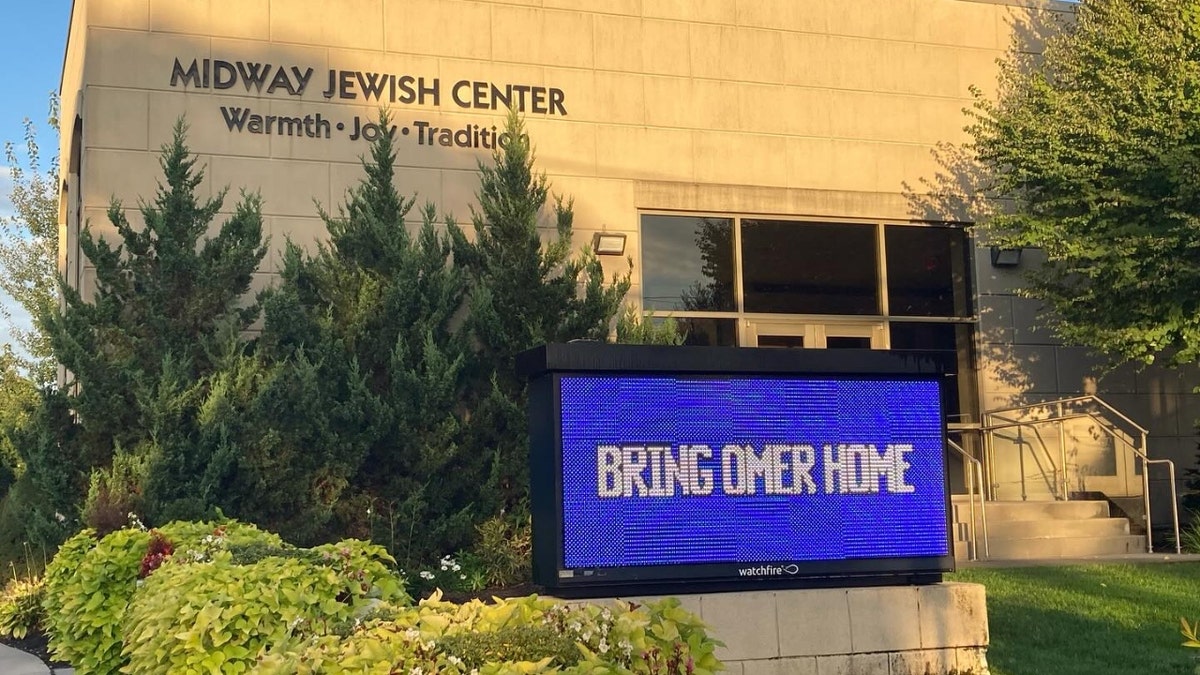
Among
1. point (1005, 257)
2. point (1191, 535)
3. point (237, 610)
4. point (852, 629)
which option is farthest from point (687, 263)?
point (237, 610)

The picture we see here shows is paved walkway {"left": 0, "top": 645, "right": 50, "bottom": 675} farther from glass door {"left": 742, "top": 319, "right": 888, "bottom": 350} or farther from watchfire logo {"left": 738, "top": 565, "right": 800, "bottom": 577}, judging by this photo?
glass door {"left": 742, "top": 319, "right": 888, "bottom": 350}

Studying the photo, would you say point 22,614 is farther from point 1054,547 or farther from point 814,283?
point 1054,547

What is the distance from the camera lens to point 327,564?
6.68 metres

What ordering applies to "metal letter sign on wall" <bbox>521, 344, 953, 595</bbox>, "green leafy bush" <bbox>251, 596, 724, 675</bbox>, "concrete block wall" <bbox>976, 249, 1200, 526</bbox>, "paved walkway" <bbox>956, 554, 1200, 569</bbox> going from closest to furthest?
"green leafy bush" <bbox>251, 596, 724, 675</bbox> < "metal letter sign on wall" <bbox>521, 344, 953, 595</bbox> < "paved walkway" <bbox>956, 554, 1200, 569</bbox> < "concrete block wall" <bbox>976, 249, 1200, 526</bbox>

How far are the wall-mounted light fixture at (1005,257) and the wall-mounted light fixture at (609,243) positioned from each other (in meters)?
5.39

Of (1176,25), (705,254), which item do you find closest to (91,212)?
(705,254)

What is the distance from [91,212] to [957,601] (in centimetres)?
1015

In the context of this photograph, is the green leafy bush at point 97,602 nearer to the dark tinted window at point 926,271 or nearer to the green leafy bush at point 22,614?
the green leafy bush at point 22,614

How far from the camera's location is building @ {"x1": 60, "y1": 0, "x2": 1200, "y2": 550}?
14.2 meters

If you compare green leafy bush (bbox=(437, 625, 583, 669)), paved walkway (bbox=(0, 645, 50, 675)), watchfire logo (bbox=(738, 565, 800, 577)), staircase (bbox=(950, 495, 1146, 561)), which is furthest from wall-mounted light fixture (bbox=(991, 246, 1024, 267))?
green leafy bush (bbox=(437, 625, 583, 669))

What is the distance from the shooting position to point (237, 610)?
5.86 m

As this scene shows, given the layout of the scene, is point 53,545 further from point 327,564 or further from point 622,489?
point 622,489

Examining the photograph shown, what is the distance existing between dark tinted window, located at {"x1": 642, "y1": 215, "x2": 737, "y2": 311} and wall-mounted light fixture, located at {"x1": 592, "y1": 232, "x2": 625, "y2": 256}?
2.54 ft

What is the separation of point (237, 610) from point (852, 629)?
3829mm
